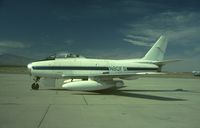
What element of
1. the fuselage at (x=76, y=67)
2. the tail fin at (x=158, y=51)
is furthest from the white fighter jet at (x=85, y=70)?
the tail fin at (x=158, y=51)

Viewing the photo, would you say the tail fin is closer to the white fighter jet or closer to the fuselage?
the white fighter jet

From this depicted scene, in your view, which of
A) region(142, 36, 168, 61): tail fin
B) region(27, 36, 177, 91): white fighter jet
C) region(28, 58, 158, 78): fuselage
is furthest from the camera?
region(142, 36, 168, 61): tail fin

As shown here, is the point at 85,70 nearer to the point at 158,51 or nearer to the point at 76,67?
the point at 76,67

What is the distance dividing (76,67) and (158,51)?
7.76 m

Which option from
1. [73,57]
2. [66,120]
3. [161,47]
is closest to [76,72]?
[73,57]

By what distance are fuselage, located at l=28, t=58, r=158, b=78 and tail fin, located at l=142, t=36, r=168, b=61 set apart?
8.90 ft

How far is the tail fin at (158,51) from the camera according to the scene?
77.7 ft

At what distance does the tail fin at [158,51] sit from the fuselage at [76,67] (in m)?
2.71

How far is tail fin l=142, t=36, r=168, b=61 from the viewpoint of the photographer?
23672 millimetres

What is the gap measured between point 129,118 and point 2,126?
397cm

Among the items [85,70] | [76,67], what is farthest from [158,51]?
[76,67]

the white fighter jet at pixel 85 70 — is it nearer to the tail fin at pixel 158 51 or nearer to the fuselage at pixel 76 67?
the fuselage at pixel 76 67

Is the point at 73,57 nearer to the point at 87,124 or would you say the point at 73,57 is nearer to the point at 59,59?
the point at 59,59

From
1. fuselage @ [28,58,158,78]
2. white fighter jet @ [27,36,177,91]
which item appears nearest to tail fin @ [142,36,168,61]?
white fighter jet @ [27,36,177,91]
